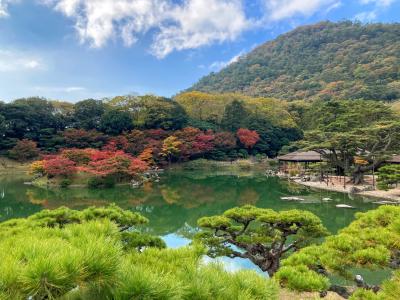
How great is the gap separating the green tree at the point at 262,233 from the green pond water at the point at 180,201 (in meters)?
2.92

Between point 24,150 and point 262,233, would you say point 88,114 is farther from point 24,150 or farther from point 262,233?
point 262,233

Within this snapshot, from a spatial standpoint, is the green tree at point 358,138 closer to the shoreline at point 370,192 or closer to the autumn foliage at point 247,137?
the shoreline at point 370,192

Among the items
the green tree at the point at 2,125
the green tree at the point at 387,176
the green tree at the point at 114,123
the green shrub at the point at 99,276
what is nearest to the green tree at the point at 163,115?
the green tree at the point at 114,123

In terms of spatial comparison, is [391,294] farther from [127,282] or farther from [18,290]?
[18,290]

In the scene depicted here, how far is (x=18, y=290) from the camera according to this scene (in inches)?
39.3

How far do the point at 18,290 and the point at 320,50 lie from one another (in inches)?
3198

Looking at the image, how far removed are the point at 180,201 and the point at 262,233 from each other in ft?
30.2

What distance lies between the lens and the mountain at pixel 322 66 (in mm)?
46750

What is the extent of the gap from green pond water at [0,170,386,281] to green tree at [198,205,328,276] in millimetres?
2920

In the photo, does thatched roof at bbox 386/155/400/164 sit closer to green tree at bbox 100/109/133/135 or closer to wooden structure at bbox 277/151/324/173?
wooden structure at bbox 277/151/324/173

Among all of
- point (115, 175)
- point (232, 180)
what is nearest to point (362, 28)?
point (232, 180)

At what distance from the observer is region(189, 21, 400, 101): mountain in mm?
46750

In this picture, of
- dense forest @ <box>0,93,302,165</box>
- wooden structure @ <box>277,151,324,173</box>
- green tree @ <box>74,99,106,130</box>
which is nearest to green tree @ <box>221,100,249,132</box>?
dense forest @ <box>0,93,302,165</box>

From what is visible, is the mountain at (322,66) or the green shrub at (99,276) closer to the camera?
the green shrub at (99,276)
